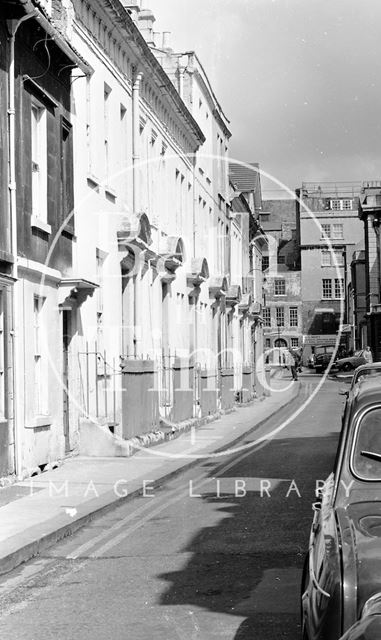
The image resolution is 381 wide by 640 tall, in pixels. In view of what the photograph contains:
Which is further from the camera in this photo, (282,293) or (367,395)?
(282,293)

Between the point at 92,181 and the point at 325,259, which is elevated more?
the point at 325,259

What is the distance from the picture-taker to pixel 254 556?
28.8ft

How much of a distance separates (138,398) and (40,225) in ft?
17.1

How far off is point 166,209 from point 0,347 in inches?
552

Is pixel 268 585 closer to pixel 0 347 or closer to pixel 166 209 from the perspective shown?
pixel 0 347

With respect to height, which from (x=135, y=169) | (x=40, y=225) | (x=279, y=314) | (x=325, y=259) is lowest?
(x=40, y=225)

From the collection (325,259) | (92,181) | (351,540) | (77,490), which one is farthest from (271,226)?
(351,540)

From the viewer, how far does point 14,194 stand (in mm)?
13789

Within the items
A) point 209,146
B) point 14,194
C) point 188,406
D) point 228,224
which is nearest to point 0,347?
point 14,194

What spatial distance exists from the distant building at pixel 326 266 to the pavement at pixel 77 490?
236 ft

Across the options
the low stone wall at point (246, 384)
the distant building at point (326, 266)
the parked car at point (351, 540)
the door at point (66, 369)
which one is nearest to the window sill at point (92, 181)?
the door at point (66, 369)

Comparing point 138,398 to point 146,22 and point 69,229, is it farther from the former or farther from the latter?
point 146,22

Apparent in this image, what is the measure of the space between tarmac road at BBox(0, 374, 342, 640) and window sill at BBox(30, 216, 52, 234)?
4291 mm

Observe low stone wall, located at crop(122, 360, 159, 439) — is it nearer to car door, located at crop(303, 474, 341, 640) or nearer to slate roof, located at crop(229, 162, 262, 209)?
car door, located at crop(303, 474, 341, 640)
